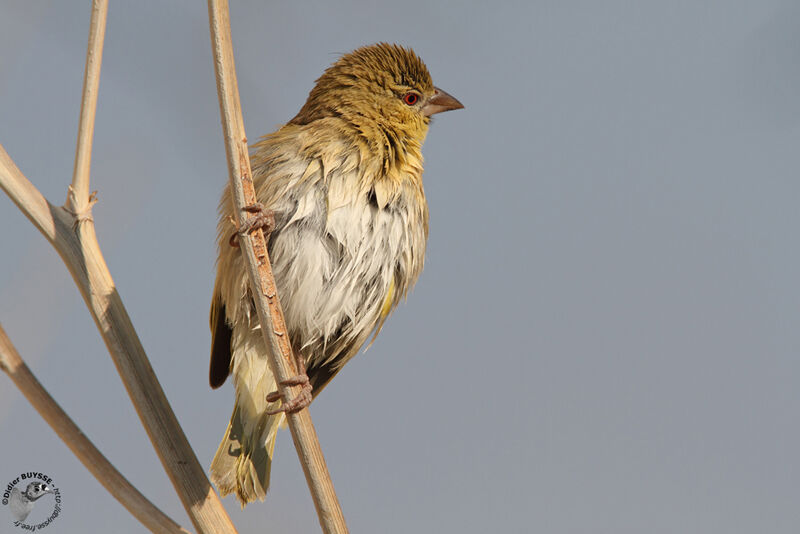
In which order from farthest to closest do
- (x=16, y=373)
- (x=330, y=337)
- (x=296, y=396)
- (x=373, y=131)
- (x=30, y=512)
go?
(x=330, y=337)
(x=373, y=131)
(x=30, y=512)
(x=296, y=396)
(x=16, y=373)

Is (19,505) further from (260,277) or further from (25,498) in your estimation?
(260,277)

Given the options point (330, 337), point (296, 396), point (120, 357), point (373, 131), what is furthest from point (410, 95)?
point (120, 357)

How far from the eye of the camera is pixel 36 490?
2.62 m

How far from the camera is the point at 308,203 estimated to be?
3.01m

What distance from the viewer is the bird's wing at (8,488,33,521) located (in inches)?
99.3

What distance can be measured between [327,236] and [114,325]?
1194mm

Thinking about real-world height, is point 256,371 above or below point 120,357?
above

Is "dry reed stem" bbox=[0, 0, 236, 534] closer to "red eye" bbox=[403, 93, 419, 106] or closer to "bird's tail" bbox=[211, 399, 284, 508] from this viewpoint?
"bird's tail" bbox=[211, 399, 284, 508]

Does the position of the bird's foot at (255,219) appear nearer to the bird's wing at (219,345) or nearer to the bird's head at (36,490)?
the bird's wing at (219,345)

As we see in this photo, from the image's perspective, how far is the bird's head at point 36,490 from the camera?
2.59m

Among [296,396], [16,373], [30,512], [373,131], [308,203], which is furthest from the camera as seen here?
[373,131]

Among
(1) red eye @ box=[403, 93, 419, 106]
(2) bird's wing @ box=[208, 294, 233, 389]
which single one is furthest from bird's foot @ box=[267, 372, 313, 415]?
(1) red eye @ box=[403, 93, 419, 106]

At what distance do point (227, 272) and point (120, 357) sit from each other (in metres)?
1.19

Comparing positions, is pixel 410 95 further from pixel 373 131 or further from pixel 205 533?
pixel 205 533
